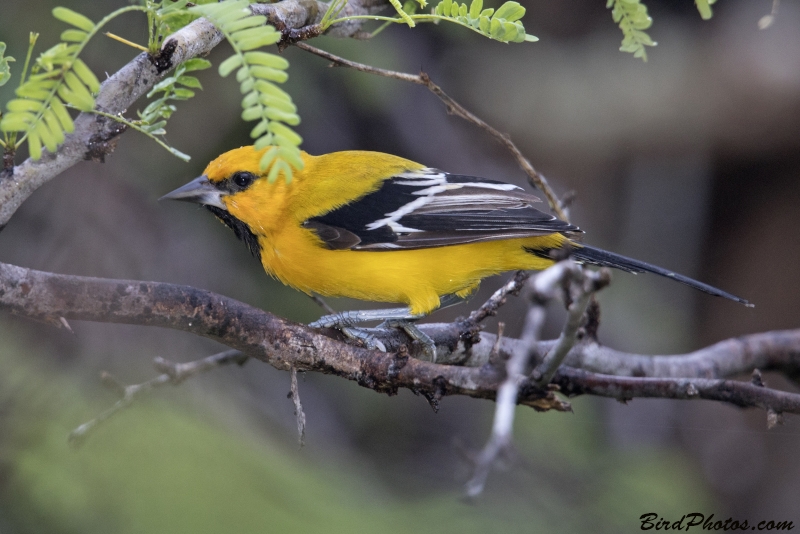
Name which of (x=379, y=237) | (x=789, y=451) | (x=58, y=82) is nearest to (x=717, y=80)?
(x=789, y=451)

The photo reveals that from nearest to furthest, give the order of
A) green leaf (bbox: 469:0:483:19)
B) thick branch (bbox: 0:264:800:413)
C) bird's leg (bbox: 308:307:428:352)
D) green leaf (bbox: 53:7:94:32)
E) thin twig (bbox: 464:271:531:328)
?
green leaf (bbox: 53:7:94:32) → thick branch (bbox: 0:264:800:413) → green leaf (bbox: 469:0:483:19) → thin twig (bbox: 464:271:531:328) → bird's leg (bbox: 308:307:428:352)

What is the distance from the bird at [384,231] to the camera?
12.3 ft

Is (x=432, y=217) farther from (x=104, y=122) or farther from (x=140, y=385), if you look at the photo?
(x=104, y=122)

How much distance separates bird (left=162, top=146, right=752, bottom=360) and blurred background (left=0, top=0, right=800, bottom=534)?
0.85 meters

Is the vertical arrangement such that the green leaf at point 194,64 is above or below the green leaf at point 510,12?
below

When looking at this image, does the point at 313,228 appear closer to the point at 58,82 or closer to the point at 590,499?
the point at 58,82

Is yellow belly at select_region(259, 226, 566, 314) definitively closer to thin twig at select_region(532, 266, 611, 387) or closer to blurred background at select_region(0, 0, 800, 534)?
blurred background at select_region(0, 0, 800, 534)

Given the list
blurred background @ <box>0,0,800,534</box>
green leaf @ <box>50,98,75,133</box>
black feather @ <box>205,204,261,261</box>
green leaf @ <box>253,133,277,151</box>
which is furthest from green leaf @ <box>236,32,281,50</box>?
black feather @ <box>205,204,261,261</box>

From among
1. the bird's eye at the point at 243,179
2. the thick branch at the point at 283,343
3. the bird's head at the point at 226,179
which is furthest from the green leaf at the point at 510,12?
the bird's eye at the point at 243,179

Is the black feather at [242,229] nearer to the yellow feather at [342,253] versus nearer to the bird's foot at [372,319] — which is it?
the yellow feather at [342,253]

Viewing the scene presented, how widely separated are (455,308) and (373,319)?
373 centimetres

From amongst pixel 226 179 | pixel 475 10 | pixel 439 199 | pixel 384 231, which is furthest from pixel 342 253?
pixel 475 10

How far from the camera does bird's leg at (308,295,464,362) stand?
3.44 m

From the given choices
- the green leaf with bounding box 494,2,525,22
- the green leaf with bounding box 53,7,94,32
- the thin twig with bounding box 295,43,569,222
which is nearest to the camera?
the green leaf with bounding box 53,7,94,32
